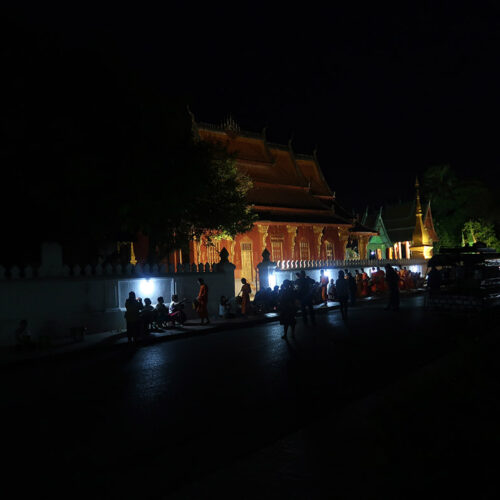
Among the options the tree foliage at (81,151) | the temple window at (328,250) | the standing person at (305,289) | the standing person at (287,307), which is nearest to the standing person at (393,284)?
the standing person at (305,289)

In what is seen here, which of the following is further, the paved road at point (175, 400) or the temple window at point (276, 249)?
the temple window at point (276, 249)

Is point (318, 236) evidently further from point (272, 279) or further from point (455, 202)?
point (455, 202)

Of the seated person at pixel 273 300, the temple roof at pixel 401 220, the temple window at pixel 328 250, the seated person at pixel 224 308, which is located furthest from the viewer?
the temple roof at pixel 401 220

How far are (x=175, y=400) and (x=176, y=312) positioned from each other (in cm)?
980

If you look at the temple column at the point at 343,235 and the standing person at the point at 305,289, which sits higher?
the temple column at the point at 343,235

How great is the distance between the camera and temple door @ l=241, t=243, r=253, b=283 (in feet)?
106

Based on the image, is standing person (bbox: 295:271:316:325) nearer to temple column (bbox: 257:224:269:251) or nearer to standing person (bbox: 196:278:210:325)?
standing person (bbox: 196:278:210:325)

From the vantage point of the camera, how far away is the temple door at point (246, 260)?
106 feet

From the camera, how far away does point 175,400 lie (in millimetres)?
6781

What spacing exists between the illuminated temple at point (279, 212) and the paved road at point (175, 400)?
63.8 ft

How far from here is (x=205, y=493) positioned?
3.77 m

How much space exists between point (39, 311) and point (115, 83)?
7.00 m

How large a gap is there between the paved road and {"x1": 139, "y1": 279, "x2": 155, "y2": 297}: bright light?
435 centimetres

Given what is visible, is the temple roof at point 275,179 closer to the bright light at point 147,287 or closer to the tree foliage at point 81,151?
the bright light at point 147,287
